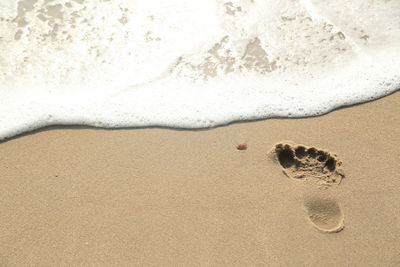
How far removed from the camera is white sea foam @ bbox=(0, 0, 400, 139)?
8.35 feet

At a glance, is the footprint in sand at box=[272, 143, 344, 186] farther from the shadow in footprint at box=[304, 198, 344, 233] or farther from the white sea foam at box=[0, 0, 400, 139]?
the white sea foam at box=[0, 0, 400, 139]

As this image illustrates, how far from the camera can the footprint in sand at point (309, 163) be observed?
218cm

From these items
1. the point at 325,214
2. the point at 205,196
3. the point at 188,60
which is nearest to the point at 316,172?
the point at 325,214

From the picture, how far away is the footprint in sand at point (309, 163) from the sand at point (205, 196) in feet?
0.04

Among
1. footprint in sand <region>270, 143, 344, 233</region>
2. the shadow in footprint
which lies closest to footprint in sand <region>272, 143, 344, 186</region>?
footprint in sand <region>270, 143, 344, 233</region>

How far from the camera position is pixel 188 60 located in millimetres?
2873

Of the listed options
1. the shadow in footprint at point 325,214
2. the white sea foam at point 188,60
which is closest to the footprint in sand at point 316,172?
the shadow in footprint at point 325,214

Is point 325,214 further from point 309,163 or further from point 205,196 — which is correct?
point 205,196

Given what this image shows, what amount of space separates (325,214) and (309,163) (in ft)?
1.18

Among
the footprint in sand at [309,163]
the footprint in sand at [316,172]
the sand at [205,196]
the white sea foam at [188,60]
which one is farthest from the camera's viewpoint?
the white sea foam at [188,60]

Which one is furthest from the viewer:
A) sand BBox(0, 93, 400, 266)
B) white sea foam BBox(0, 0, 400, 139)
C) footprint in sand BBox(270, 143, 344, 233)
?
white sea foam BBox(0, 0, 400, 139)

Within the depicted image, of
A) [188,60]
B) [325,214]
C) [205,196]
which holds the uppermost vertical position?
[188,60]

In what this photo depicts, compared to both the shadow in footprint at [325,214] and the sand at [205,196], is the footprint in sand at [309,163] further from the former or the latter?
the shadow in footprint at [325,214]

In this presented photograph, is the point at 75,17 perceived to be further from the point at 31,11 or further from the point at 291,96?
the point at 291,96
